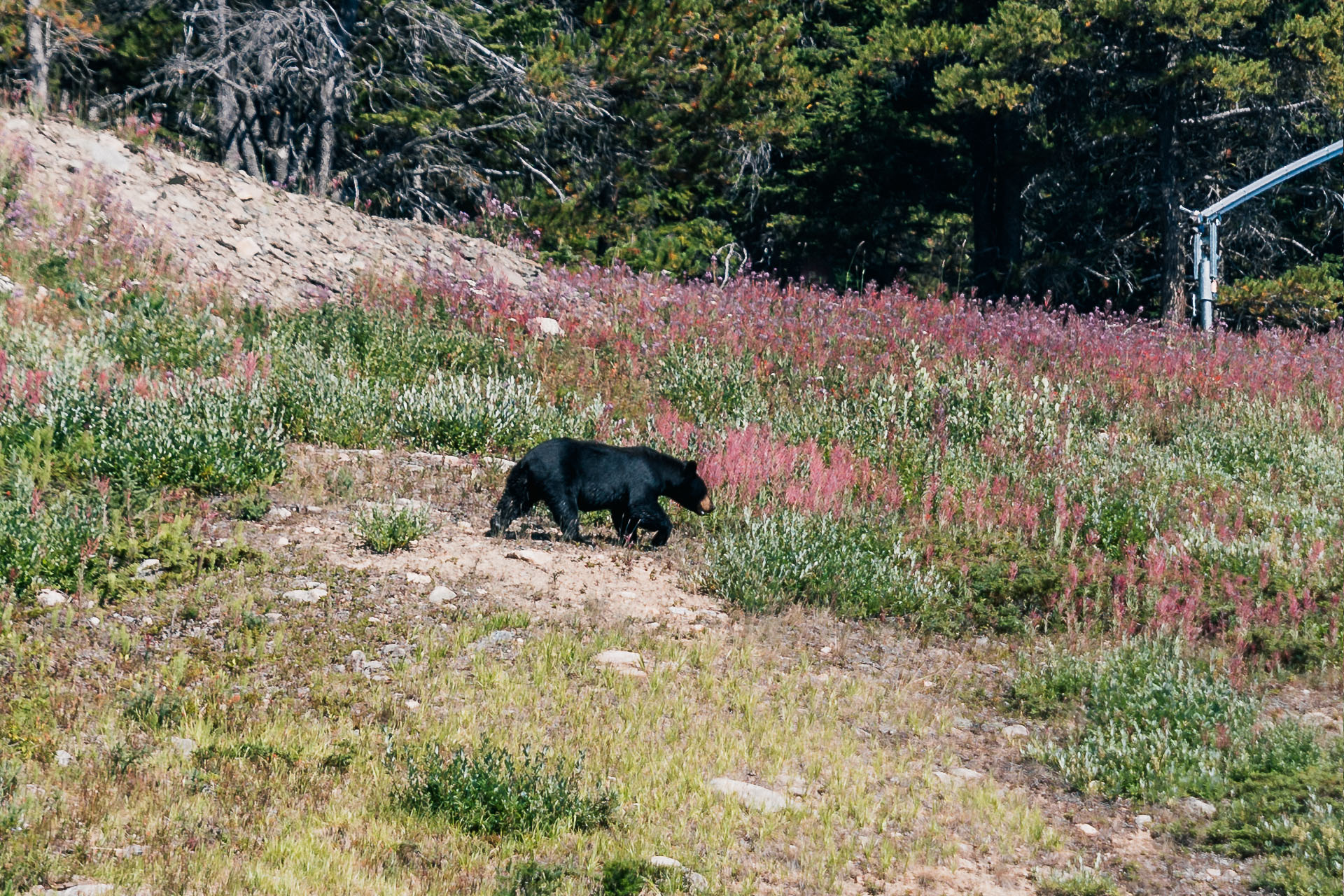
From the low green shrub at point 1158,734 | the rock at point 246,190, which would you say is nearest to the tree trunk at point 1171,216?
the rock at point 246,190

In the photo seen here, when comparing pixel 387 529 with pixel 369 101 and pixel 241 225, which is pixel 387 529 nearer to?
pixel 241 225

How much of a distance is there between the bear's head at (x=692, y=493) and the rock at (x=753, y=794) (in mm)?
3887

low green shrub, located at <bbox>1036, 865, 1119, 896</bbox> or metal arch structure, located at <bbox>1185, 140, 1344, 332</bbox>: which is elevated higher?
metal arch structure, located at <bbox>1185, 140, 1344, 332</bbox>

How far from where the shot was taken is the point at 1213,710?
6859mm

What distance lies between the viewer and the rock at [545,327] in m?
14.2

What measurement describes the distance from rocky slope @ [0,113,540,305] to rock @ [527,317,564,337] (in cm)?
171

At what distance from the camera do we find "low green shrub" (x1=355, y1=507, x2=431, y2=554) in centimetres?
835

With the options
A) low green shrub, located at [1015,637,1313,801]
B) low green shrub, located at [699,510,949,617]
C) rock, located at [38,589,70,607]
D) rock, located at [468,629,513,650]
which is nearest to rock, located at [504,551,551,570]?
low green shrub, located at [699,510,949,617]

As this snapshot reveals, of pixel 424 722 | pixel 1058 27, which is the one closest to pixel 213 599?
pixel 424 722

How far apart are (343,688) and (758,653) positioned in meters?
2.55

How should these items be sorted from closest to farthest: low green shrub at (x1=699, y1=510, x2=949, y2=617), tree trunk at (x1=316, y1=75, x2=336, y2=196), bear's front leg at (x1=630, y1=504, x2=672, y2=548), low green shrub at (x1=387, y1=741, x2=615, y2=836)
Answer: low green shrub at (x1=387, y1=741, x2=615, y2=836)
low green shrub at (x1=699, y1=510, x2=949, y2=617)
bear's front leg at (x1=630, y1=504, x2=672, y2=548)
tree trunk at (x1=316, y1=75, x2=336, y2=196)

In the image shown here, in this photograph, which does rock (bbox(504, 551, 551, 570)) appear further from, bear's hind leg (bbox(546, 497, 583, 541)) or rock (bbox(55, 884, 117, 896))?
rock (bbox(55, 884, 117, 896))

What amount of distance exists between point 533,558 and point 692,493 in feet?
4.87

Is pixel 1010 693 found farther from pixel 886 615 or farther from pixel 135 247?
pixel 135 247
